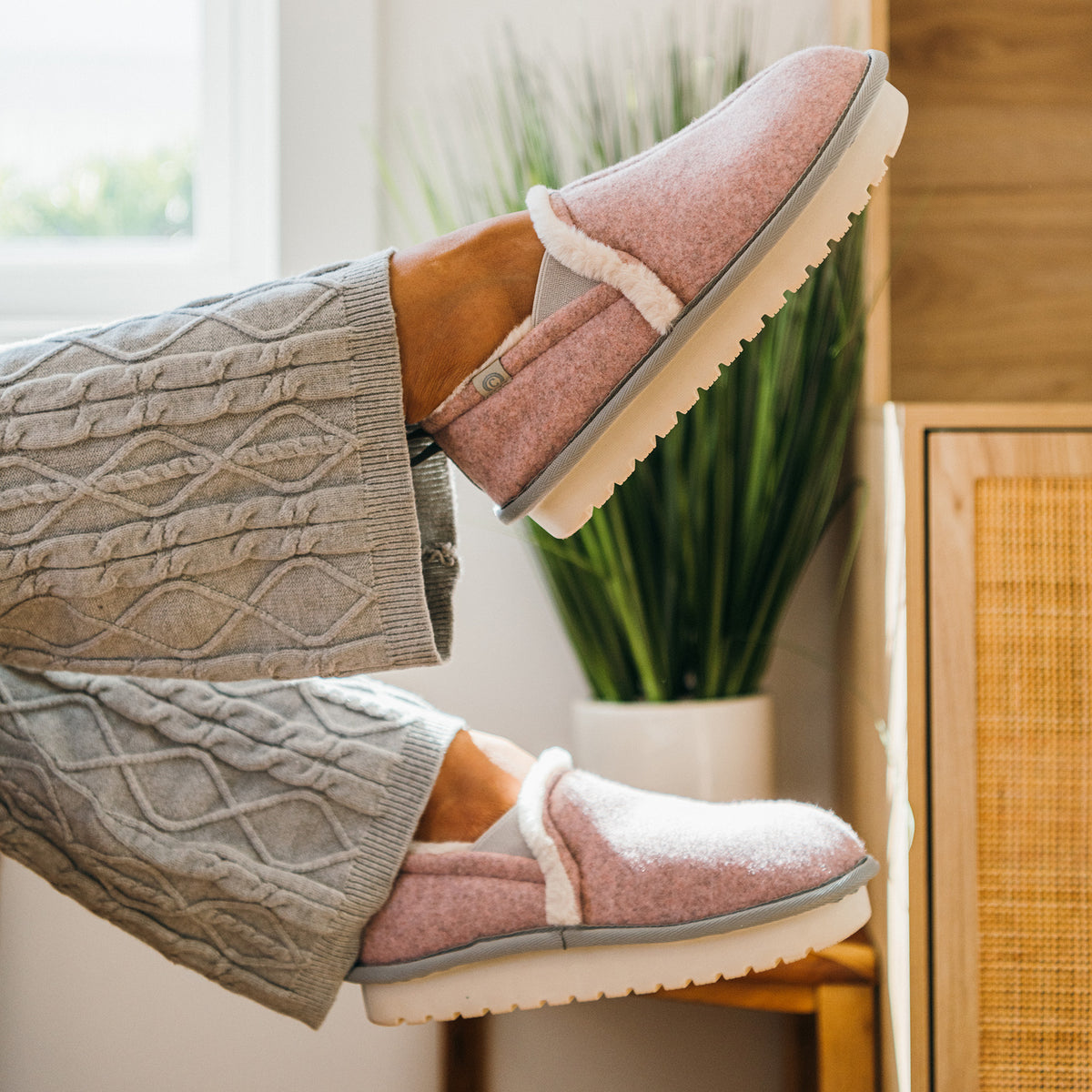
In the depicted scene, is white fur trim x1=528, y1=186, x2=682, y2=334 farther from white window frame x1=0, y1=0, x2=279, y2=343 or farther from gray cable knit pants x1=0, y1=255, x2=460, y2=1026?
white window frame x1=0, y1=0, x2=279, y2=343

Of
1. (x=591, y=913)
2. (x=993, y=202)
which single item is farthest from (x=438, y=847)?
(x=993, y=202)

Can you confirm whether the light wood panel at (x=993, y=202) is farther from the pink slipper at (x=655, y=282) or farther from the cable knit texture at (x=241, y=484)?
the cable knit texture at (x=241, y=484)

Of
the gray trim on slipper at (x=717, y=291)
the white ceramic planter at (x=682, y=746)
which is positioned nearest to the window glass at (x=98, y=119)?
the white ceramic planter at (x=682, y=746)

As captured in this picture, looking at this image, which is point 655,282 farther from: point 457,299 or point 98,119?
point 98,119

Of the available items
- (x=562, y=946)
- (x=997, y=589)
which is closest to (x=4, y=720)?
(x=562, y=946)

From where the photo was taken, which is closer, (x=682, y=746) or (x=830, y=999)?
(x=830, y=999)

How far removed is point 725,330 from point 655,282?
0.17 ft

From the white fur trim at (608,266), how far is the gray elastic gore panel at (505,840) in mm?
329

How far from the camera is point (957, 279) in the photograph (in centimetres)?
117

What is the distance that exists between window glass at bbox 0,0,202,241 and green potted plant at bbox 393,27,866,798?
60 centimetres

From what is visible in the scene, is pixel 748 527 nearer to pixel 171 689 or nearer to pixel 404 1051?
pixel 171 689

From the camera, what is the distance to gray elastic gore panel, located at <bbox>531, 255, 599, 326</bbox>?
23.6 inches

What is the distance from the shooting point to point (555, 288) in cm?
60

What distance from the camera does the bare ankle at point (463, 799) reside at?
68 cm
